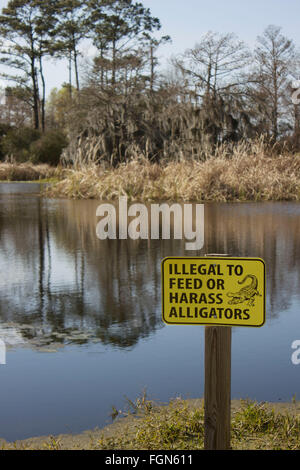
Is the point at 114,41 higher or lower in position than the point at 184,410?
higher

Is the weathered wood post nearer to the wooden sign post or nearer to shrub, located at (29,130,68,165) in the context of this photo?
the wooden sign post

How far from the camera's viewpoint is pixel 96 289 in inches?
296

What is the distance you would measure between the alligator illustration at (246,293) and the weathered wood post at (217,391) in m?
0.18

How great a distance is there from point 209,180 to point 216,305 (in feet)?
54.7

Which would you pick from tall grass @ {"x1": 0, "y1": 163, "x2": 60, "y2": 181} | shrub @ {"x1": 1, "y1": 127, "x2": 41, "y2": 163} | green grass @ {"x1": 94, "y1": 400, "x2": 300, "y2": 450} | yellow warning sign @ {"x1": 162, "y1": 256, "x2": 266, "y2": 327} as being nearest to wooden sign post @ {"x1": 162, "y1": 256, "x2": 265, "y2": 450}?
yellow warning sign @ {"x1": 162, "y1": 256, "x2": 266, "y2": 327}

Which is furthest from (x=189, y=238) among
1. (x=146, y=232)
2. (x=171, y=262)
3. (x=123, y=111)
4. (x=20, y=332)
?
(x=123, y=111)

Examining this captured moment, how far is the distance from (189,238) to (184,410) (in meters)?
7.71

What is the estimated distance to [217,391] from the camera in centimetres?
305

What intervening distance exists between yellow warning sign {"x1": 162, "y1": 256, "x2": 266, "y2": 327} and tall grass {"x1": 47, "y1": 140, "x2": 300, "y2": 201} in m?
16.2

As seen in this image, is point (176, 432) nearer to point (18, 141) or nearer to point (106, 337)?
point (106, 337)

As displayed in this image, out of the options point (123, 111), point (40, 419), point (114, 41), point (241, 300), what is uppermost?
point (114, 41)

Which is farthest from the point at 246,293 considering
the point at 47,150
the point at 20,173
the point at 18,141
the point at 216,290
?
the point at 18,141

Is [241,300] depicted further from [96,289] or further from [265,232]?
[265,232]

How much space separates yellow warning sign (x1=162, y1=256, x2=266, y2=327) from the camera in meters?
2.92
